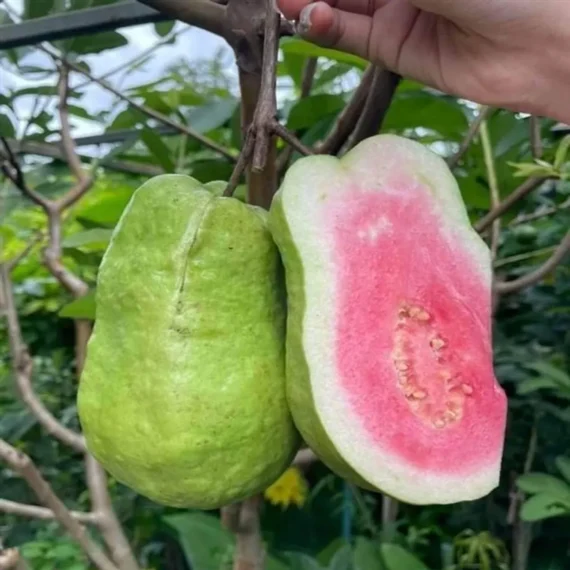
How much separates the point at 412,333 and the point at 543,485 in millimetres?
434

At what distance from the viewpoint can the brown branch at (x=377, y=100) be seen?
634 millimetres

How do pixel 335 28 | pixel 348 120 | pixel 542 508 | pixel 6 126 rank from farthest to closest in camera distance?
pixel 6 126
pixel 542 508
pixel 348 120
pixel 335 28

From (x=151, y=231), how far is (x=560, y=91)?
0.29 metres

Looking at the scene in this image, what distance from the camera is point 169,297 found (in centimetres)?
48

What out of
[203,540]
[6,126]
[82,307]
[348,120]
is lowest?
[203,540]

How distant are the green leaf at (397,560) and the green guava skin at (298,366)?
1.72 ft

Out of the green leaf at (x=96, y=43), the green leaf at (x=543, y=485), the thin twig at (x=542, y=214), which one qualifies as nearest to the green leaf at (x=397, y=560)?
the green leaf at (x=543, y=485)

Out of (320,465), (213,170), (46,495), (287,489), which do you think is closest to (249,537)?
(46,495)

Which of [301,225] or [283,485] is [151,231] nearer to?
[301,225]

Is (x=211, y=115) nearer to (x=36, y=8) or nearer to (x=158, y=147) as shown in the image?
(x=158, y=147)

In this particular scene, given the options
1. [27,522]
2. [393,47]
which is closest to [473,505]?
[27,522]

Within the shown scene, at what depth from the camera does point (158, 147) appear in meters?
1.00

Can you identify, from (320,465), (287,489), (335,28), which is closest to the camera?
(335,28)

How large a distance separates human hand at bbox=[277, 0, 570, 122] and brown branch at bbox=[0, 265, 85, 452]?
1.62ft
